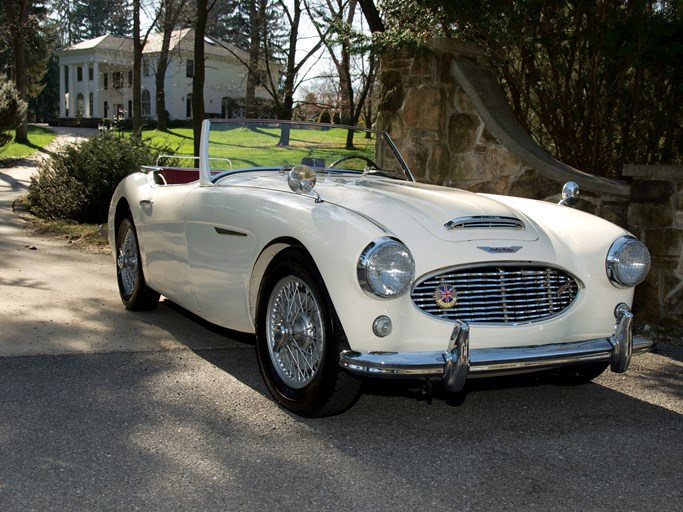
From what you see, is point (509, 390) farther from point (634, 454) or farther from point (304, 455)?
point (304, 455)

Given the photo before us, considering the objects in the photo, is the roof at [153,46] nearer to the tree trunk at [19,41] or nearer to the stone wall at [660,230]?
the tree trunk at [19,41]

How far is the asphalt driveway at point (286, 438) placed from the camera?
2842mm

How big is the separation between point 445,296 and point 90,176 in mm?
8212

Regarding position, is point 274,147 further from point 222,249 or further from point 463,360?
point 463,360

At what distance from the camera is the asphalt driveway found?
112 inches

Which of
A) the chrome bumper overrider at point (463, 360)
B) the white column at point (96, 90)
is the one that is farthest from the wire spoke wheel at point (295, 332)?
the white column at point (96, 90)

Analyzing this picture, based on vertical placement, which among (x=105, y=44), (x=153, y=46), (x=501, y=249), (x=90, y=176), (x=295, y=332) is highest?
(x=105, y=44)

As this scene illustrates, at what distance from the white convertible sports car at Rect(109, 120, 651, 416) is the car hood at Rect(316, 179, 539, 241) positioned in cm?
1

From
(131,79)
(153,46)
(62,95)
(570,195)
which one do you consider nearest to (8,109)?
(570,195)

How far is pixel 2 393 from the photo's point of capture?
384 cm

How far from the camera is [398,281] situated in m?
3.23

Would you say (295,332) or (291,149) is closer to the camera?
(295,332)

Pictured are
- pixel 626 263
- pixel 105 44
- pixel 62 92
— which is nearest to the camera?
pixel 626 263

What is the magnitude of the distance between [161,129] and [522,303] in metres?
42.4
